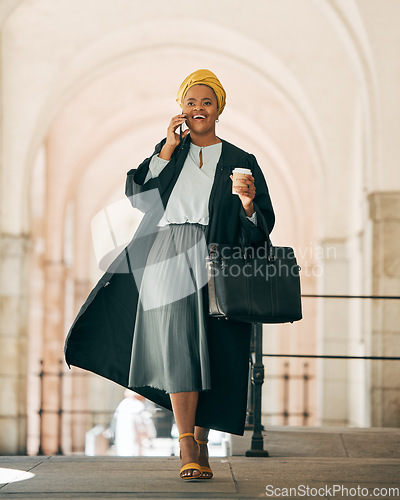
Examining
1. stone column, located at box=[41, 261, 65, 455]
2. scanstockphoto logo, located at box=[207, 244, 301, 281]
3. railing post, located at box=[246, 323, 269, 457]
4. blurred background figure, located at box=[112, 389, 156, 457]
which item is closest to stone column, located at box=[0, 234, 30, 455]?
blurred background figure, located at box=[112, 389, 156, 457]

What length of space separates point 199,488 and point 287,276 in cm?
98

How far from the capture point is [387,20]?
30.3 ft

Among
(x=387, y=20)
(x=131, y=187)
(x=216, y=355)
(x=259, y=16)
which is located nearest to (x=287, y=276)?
(x=216, y=355)

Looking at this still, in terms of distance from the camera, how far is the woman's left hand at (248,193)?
354 centimetres

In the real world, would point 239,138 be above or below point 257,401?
above

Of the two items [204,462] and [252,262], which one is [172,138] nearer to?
[252,262]

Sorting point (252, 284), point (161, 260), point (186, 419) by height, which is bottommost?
point (186, 419)

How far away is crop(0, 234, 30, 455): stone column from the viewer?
12047 millimetres

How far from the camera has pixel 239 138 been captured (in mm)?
20078

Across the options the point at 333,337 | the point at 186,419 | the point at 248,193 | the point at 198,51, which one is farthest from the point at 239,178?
A: the point at 198,51

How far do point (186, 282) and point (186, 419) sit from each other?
0.61m

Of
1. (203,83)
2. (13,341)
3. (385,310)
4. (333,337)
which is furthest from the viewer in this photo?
(333,337)

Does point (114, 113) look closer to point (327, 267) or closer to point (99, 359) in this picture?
point (327, 267)

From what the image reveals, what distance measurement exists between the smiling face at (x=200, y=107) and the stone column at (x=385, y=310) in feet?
18.7
